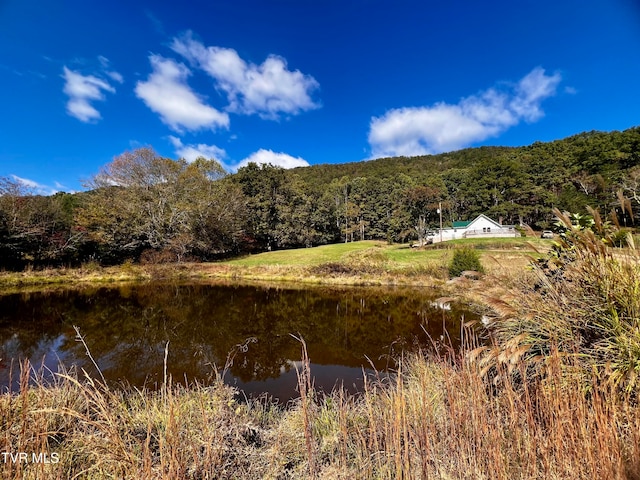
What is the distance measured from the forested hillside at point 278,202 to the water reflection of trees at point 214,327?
6.83m

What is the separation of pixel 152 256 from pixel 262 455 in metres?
29.8

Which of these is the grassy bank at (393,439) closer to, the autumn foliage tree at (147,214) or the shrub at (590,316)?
the shrub at (590,316)

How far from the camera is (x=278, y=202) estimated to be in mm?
→ 45500

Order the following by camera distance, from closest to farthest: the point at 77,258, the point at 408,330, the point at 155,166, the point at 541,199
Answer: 1. the point at 408,330
2. the point at 77,258
3. the point at 155,166
4. the point at 541,199

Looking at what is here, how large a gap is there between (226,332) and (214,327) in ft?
2.70

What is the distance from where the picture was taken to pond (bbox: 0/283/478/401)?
726 cm

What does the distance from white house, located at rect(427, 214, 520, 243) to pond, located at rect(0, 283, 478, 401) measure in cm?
3193

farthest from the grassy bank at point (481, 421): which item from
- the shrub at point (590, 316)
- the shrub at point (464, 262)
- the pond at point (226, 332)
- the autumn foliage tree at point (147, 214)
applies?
the autumn foliage tree at point (147, 214)

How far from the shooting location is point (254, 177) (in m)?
46.3

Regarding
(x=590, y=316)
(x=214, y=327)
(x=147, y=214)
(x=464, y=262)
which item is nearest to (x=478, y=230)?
(x=464, y=262)

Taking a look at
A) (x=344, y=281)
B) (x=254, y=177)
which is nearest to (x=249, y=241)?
(x=254, y=177)

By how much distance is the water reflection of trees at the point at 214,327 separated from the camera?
8.06 m

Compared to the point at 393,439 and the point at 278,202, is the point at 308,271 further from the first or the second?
the point at 393,439

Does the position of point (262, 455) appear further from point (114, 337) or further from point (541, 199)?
point (541, 199)
